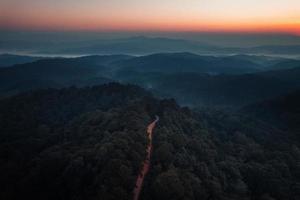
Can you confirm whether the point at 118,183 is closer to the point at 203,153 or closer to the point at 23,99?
the point at 203,153

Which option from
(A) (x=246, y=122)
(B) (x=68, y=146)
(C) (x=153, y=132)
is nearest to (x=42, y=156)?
(B) (x=68, y=146)

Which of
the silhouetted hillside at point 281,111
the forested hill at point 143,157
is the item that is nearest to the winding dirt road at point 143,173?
the forested hill at point 143,157

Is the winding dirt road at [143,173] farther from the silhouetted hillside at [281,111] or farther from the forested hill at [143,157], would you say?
the silhouetted hillside at [281,111]

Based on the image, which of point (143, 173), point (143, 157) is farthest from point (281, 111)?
point (143, 173)

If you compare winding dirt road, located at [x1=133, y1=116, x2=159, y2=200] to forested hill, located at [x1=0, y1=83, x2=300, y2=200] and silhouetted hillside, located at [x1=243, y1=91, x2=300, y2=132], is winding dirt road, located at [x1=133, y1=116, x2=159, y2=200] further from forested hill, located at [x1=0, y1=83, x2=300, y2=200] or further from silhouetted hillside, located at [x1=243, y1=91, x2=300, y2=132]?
silhouetted hillside, located at [x1=243, y1=91, x2=300, y2=132]

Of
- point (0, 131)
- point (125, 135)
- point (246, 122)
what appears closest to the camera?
point (125, 135)

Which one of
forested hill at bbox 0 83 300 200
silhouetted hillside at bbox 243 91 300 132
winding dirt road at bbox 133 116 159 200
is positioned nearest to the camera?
winding dirt road at bbox 133 116 159 200

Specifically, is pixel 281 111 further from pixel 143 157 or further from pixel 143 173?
pixel 143 173

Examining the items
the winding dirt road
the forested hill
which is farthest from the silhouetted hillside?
the winding dirt road
